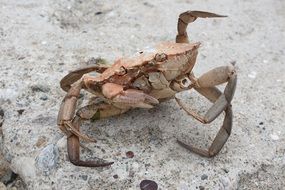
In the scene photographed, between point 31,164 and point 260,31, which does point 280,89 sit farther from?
point 31,164

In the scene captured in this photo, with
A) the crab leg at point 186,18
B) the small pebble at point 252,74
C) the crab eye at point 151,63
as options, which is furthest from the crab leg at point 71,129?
the small pebble at point 252,74

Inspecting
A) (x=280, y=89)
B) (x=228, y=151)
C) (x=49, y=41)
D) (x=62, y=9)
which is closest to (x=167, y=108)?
(x=228, y=151)

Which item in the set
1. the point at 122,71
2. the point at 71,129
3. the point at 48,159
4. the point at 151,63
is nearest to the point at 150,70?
the point at 151,63

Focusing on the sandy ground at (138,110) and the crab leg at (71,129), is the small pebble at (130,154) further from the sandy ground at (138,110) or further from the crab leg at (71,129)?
the crab leg at (71,129)

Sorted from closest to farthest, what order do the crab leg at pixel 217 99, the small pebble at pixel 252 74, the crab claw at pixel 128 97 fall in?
the crab claw at pixel 128 97 → the crab leg at pixel 217 99 → the small pebble at pixel 252 74

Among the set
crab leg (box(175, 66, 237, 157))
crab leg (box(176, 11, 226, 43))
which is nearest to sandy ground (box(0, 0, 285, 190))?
crab leg (box(175, 66, 237, 157))

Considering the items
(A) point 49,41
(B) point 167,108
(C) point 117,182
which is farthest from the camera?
(A) point 49,41

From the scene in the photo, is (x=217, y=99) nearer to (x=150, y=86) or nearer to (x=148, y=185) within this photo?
(x=150, y=86)

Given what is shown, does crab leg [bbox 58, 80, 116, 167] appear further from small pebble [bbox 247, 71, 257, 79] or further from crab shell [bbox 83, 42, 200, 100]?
small pebble [bbox 247, 71, 257, 79]
